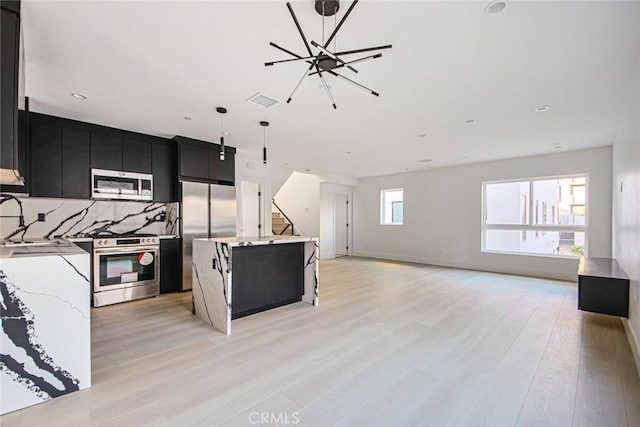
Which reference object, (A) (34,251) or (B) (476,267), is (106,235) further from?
(B) (476,267)

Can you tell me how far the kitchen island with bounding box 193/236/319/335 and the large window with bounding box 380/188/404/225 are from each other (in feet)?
17.8

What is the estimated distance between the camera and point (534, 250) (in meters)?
6.67

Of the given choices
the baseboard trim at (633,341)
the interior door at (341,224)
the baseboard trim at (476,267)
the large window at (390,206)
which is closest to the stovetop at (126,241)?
the baseboard trim at (633,341)

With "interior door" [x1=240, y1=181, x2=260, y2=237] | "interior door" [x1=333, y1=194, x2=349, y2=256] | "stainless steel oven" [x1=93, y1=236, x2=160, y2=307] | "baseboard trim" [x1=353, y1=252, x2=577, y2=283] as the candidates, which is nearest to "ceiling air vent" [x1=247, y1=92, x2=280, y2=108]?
"stainless steel oven" [x1=93, y1=236, x2=160, y2=307]

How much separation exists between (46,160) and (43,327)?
119 inches

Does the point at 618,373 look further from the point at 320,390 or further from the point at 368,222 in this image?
the point at 368,222

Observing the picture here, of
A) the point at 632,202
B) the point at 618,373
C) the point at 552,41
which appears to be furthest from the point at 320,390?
the point at 632,202

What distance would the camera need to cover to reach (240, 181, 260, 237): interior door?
6723 millimetres

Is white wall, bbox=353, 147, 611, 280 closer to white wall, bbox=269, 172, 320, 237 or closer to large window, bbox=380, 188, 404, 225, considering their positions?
large window, bbox=380, 188, 404, 225

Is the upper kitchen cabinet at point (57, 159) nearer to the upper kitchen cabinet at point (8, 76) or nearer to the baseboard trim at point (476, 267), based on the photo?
the upper kitchen cabinet at point (8, 76)

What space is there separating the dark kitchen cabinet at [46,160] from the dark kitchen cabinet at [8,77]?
8.31 ft

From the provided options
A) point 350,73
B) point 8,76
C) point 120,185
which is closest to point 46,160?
point 120,185

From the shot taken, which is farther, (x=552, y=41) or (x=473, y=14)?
(x=552, y=41)

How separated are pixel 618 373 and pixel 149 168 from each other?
20.0ft
